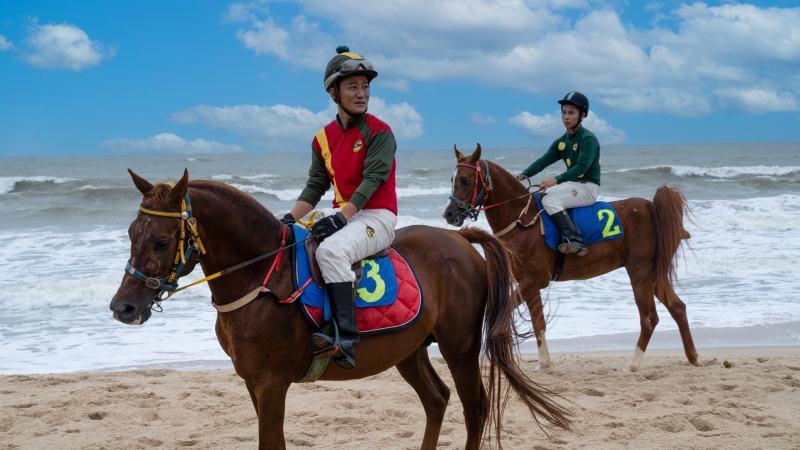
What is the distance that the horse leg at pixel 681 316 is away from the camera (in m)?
6.19

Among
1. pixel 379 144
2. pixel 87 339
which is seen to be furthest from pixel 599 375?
pixel 87 339

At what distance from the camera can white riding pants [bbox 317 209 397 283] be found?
3.10 metres

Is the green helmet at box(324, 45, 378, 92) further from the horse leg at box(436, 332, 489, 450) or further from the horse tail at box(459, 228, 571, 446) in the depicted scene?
the horse leg at box(436, 332, 489, 450)

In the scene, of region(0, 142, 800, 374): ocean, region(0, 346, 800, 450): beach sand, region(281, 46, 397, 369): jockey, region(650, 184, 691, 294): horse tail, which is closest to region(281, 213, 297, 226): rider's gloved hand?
region(281, 46, 397, 369): jockey

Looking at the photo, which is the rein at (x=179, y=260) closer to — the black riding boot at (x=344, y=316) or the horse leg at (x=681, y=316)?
the black riding boot at (x=344, y=316)

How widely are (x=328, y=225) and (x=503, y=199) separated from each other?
352 cm

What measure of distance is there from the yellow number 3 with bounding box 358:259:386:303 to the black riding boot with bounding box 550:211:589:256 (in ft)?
11.1

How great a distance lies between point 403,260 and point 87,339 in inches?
214

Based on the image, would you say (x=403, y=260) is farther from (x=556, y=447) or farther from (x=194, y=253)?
(x=556, y=447)

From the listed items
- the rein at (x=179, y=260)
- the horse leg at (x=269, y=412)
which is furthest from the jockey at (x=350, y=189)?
the rein at (x=179, y=260)

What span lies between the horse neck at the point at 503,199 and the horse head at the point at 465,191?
0.18 meters

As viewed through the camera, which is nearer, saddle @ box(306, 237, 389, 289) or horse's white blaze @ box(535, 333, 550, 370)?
saddle @ box(306, 237, 389, 289)

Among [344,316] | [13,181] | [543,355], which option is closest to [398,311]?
[344,316]

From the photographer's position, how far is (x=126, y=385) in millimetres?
5633
